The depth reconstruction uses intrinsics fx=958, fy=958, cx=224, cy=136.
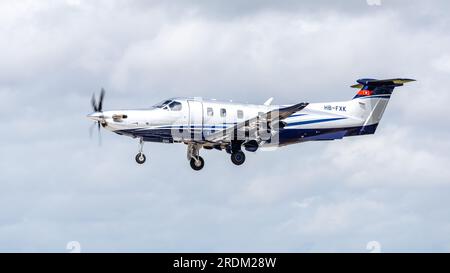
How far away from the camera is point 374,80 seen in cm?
5666

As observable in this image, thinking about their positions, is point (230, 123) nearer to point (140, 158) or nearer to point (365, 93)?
point (140, 158)

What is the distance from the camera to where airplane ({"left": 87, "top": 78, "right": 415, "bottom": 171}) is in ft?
165

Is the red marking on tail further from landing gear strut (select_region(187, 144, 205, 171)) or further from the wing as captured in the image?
landing gear strut (select_region(187, 144, 205, 171))

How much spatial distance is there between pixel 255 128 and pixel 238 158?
188 cm

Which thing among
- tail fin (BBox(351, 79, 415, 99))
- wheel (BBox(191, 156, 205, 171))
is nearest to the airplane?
wheel (BBox(191, 156, 205, 171))

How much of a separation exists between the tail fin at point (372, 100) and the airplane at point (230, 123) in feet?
0.43

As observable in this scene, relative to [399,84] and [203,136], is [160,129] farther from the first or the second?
[399,84]

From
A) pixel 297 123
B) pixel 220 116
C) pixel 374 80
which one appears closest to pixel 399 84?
pixel 374 80

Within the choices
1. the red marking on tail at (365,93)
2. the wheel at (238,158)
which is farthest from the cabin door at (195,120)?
the red marking on tail at (365,93)

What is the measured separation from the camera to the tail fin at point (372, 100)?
56.0 m

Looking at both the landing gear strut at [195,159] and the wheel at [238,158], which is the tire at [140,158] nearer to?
the landing gear strut at [195,159]

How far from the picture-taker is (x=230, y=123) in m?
51.7

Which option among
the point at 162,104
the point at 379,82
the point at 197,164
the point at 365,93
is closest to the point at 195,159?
the point at 197,164

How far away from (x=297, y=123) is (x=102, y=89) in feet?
36.0
